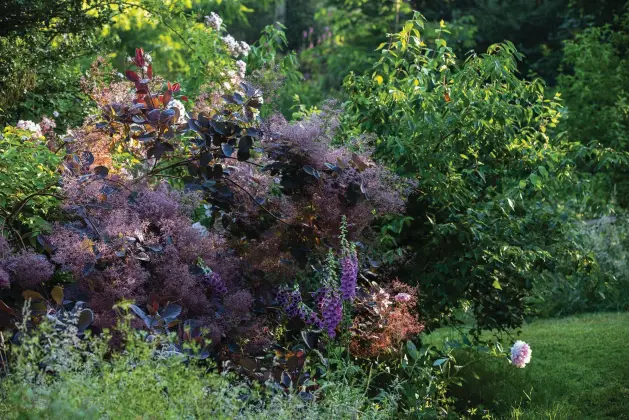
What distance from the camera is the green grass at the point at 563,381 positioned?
17.4ft

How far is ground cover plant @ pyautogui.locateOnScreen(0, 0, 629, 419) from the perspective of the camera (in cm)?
346

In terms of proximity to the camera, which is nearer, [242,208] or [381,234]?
[242,208]

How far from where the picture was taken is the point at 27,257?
3.69m

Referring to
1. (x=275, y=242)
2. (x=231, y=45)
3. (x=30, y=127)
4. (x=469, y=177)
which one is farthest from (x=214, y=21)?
(x=275, y=242)

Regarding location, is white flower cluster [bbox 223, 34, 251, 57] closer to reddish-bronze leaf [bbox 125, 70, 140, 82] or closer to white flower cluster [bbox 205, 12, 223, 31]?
white flower cluster [bbox 205, 12, 223, 31]

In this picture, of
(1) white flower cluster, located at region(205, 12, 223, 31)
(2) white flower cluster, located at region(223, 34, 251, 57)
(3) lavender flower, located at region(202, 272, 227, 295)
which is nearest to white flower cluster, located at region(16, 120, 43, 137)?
(3) lavender flower, located at region(202, 272, 227, 295)

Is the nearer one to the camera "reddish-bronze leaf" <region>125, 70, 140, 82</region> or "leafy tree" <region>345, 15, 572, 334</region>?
"reddish-bronze leaf" <region>125, 70, 140, 82</region>

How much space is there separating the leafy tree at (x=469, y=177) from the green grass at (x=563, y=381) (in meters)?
0.53

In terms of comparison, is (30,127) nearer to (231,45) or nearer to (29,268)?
(29,268)

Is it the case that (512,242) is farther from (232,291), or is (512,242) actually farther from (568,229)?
(232,291)

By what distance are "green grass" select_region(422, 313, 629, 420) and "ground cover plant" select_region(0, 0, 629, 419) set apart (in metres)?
0.03

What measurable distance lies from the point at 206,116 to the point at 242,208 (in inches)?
19.3

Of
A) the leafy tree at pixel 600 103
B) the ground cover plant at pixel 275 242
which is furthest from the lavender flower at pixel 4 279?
the leafy tree at pixel 600 103

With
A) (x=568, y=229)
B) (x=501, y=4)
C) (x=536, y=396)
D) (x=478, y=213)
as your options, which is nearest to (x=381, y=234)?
(x=478, y=213)
